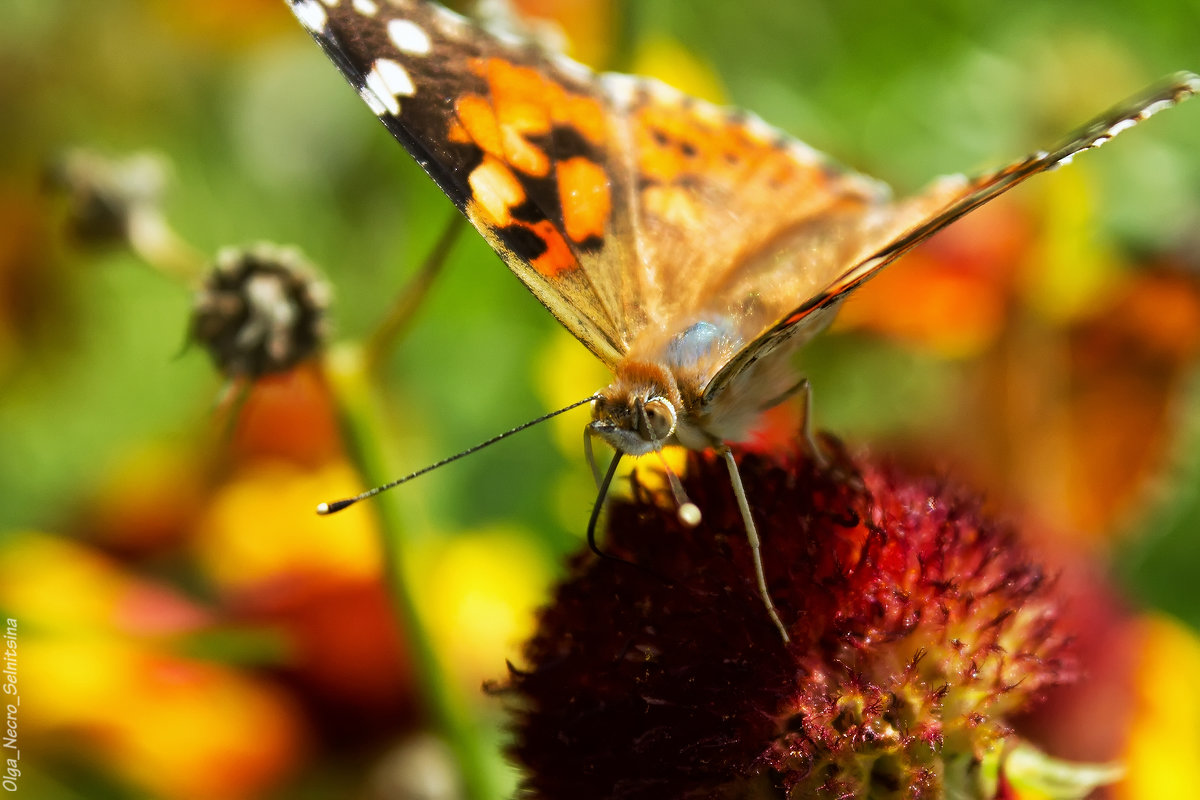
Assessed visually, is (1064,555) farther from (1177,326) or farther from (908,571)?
(908,571)

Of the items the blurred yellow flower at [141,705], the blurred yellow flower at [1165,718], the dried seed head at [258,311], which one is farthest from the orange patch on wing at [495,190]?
the blurred yellow flower at [1165,718]

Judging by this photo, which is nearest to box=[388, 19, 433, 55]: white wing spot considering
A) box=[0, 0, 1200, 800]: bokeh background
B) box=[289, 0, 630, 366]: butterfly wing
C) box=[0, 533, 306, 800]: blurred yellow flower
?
box=[289, 0, 630, 366]: butterfly wing

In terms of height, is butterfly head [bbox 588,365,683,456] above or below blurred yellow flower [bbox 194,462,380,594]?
below

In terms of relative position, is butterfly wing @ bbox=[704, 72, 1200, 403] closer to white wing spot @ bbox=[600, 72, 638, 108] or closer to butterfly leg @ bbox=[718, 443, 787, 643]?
butterfly leg @ bbox=[718, 443, 787, 643]

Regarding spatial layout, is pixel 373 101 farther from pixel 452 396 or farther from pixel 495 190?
pixel 452 396

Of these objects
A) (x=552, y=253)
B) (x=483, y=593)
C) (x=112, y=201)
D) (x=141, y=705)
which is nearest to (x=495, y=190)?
(x=552, y=253)

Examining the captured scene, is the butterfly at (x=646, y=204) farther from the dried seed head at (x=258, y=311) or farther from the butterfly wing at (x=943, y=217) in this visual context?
the dried seed head at (x=258, y=311)
